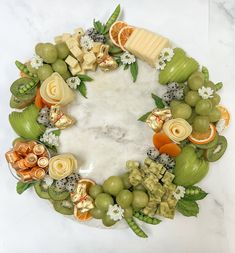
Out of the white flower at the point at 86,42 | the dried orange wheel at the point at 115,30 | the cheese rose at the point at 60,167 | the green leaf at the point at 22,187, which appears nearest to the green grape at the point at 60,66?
the white flower at the point at 86,42

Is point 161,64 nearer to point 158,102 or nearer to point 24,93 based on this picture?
point 158,102

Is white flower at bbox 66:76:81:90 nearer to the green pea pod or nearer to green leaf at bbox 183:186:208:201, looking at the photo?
the green pea pod

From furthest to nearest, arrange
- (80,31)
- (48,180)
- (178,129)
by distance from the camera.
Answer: (80,31), (48,180), (178,129)

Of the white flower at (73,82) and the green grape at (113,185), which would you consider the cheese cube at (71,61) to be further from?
the green grape at (113,185)

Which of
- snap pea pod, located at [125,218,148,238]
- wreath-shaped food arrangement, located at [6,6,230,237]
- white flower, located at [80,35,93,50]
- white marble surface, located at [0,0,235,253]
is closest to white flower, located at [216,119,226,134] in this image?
wreath-shaped food arrangement, located at [6,6,230,237]

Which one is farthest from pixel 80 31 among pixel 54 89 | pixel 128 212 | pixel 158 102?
pixel 128 212

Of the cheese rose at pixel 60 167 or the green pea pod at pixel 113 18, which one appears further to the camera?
the green pea pod at pixel 113 18
